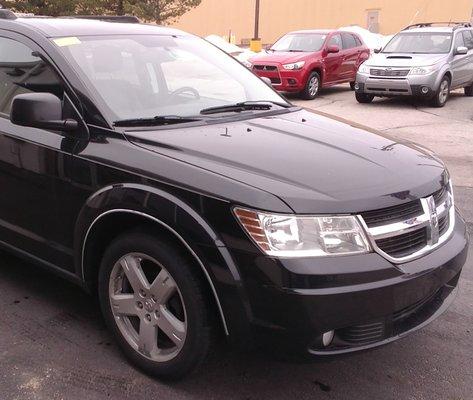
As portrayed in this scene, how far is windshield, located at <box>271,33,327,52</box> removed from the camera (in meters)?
14.7

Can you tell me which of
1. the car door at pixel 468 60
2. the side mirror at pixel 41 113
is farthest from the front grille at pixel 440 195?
the car door at pixel 468 60

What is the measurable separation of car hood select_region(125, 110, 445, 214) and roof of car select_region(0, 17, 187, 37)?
97cm

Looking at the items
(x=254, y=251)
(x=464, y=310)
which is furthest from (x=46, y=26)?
(x=464, y=310)

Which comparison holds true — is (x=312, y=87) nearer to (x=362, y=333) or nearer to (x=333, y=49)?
(x=333, y=49)

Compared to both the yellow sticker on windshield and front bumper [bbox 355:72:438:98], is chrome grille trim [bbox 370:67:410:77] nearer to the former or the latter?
front bumper [bbox 355:72:438:98]

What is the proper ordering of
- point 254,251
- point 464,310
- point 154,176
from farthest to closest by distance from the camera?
point 464,310 < point 154,176 < point 254,251

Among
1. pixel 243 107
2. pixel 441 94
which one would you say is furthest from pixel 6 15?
pixel 441 94

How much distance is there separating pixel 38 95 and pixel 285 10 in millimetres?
41936

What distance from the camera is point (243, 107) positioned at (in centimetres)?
355

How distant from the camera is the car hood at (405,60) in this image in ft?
41.4

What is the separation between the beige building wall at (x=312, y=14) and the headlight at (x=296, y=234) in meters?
37.7

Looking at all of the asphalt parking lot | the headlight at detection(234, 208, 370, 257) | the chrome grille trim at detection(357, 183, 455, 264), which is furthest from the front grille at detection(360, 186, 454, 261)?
the asphalt parking lot

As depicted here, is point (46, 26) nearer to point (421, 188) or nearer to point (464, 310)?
point (421, 188)

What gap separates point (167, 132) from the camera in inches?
115
